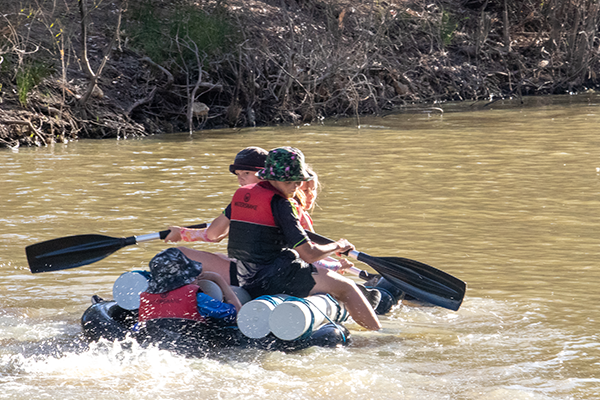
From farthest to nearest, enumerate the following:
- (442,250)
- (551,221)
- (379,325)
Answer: (551,221) → (442,250) → (379,325)

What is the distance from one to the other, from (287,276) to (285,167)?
604mm

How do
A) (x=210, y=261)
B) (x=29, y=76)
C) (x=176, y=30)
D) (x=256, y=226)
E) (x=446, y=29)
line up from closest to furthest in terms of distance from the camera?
1. (x=256, y=226)
2. (x=210, y=261)
3. (x=29, y=76)
4. (x=176, y=30)
5. (x=446, y=29)

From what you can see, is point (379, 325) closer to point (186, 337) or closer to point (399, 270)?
point (399, 270)

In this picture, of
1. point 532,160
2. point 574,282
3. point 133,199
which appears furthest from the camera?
point 532,160

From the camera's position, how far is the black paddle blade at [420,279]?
14.4 feet

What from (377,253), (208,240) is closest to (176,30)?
(377,253)

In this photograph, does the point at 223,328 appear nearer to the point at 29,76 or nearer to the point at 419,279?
the point at 419,279

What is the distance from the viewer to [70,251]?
4.90m

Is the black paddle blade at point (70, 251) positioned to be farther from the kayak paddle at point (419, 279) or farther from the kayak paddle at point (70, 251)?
the kayak paddle at point (419, 279)

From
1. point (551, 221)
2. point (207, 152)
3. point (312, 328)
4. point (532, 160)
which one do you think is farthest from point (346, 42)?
point (312, 328)

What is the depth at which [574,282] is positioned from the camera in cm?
504

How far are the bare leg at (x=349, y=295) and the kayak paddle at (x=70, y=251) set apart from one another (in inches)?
56.8

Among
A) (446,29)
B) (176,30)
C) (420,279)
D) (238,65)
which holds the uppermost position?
(446,29)

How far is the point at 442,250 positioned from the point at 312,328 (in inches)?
88.4
